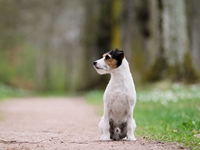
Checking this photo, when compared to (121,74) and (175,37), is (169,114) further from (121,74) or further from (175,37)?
(175,37)

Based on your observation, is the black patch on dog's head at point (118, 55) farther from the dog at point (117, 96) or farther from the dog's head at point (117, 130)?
the dog's head at point (117, 130)

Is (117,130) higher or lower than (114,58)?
lower

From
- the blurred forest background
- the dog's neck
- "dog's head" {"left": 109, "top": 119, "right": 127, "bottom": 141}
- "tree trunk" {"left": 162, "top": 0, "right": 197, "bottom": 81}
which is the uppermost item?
the blurred forest background

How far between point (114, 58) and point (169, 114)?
5.41 m

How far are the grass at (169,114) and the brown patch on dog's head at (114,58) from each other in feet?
5.74

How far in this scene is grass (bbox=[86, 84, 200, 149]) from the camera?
30.4ft

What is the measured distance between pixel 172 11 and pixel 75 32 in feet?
83.7

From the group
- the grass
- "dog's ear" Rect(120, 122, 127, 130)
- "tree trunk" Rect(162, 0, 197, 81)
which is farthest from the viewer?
"tree trunk" Rect(162, 0, 197, 81)

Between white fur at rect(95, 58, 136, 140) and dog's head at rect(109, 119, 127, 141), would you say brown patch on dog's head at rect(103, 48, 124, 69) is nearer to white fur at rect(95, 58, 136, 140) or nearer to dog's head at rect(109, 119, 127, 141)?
→ white fur at rect(95, 58, 136, 140)

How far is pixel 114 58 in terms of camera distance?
8516 millimetres

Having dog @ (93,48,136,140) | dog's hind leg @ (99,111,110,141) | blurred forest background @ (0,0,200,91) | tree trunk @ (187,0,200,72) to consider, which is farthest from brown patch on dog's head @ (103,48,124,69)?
tree trunk @ (187,0,200,72)

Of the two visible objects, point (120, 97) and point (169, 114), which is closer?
point (120, 97)

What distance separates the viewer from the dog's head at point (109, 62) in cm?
846

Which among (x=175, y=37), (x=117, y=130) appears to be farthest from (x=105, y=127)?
(x=175, y=37)
